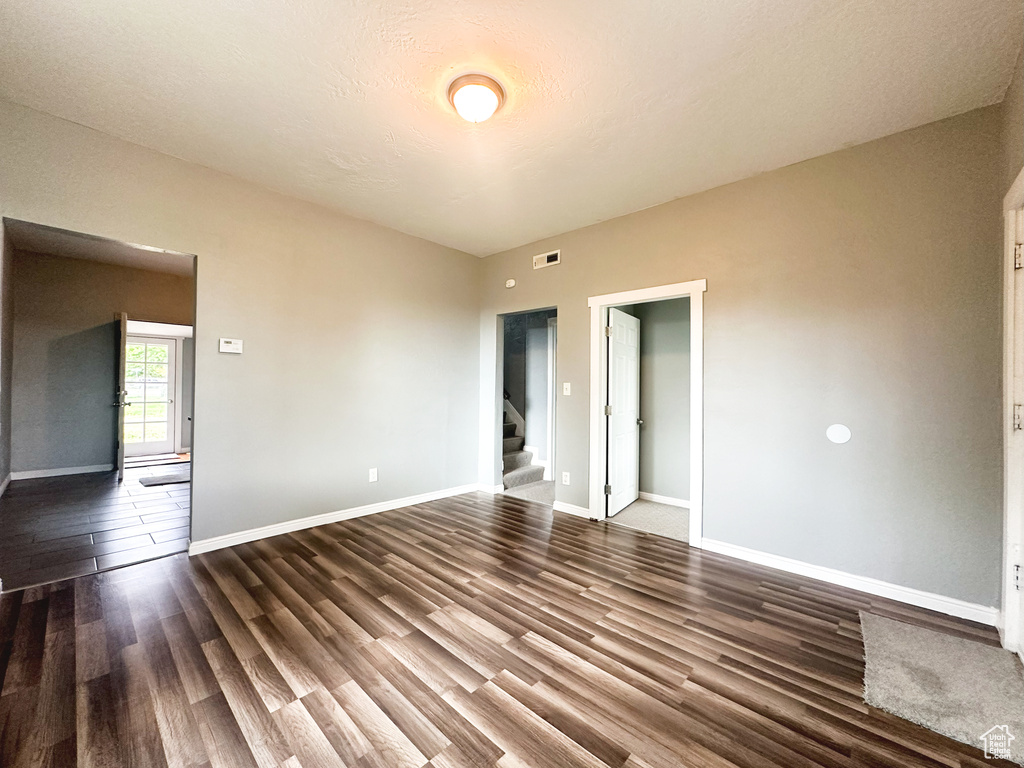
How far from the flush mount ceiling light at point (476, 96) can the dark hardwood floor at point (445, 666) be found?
2.78m

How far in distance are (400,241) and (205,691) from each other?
150 inches

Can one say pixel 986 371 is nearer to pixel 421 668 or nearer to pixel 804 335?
pixel 804 335

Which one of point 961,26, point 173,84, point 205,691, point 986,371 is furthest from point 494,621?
point 961,26

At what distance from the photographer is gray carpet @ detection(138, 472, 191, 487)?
4977 mm

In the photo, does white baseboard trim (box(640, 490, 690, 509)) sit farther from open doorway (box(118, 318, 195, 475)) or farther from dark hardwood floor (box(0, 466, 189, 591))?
open doorway (box(118, 318, 195, 475))

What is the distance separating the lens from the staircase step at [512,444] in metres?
6.13

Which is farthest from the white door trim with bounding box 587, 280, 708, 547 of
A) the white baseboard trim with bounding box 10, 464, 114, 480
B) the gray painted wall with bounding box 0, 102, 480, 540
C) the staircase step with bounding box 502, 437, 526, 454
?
the white baseboard trim with bounding box 10, 464, 114, 480

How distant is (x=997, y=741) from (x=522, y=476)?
4.37 meters

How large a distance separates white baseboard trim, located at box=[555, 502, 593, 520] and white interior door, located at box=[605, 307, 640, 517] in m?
0.22

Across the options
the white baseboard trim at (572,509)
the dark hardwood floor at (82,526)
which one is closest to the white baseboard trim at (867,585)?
the white baseboard trim at (572,509)

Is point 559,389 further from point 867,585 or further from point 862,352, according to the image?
point 867,585

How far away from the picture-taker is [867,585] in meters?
2.51

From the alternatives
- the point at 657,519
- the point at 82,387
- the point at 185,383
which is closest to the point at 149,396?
the point at 185,383

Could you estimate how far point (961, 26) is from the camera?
68.5 inches
